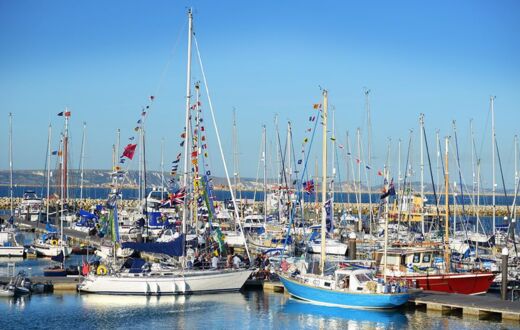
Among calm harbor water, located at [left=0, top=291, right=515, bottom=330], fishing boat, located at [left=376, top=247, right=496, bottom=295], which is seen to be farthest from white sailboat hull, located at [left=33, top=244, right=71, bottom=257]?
fishing boat, located at [left=376, top=247, right=496, bottom=295]

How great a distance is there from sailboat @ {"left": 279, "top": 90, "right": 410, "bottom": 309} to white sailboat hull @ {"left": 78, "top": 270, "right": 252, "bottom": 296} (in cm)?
429

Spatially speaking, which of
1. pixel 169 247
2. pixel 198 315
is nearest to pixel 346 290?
pixel 198 315

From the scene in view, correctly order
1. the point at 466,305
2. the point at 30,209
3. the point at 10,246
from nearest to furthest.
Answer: the point at 466,305 → the point at 10,246 → the point at 30,209

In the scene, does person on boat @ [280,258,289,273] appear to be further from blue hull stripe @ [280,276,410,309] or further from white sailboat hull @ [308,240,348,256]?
white sailboat hull @ [308,240,348,256]

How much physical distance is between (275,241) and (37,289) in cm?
2238

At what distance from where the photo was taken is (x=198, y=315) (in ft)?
119

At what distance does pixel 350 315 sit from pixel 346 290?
1.20m

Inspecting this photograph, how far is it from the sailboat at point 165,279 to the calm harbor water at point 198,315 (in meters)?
0.50

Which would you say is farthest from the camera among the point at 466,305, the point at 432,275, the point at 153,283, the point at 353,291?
the point at 432,275

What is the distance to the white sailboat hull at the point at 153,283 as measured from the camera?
39969mm

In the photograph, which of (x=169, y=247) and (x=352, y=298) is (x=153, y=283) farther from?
(x=352, y=298)

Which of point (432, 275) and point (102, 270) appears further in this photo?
point (102, 270)

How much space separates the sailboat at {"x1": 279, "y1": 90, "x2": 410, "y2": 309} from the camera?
36625 millimetres

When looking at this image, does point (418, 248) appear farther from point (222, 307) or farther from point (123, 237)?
point (123, 237)
